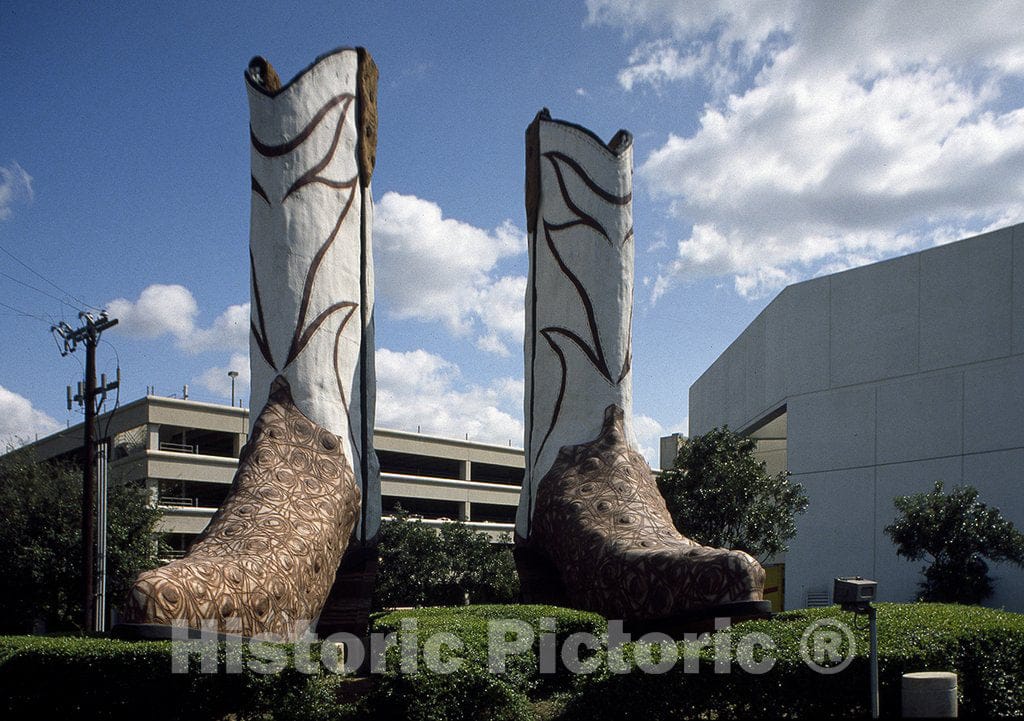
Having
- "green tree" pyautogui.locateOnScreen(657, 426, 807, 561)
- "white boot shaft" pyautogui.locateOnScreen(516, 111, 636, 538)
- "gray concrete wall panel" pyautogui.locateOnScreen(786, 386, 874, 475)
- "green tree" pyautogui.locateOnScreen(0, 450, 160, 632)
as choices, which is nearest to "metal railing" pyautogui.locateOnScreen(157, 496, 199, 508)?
"green tree" pyautogui.locateOnScreen(0, 450, 160, 632)

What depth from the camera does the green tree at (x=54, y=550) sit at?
52.5 feet

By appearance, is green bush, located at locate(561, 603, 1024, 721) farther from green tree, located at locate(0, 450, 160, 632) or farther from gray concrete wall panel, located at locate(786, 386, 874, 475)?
gray concrete wall panel, located at locate(786, 386, 874, 475)

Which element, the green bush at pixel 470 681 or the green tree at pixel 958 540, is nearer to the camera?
the green bush at pixel 470 681

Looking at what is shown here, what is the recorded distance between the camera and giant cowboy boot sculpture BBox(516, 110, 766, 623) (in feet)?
22.2

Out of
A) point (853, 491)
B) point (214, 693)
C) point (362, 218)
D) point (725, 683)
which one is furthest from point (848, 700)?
point (853, 491)

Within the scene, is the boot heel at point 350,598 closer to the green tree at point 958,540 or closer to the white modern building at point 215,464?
the green tree at point 958,540

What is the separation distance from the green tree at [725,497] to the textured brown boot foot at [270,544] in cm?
926

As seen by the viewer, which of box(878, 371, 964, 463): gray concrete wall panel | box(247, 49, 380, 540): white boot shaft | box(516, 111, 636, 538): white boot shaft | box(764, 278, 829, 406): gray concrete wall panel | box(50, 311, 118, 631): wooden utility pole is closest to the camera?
box(247, 49, 380, 540): white boot shaft

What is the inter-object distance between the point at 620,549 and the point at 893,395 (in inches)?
750

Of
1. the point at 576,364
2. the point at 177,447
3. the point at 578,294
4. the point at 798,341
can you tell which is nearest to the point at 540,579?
the point at 576,364

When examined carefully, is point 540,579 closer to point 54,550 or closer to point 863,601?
point 863,601

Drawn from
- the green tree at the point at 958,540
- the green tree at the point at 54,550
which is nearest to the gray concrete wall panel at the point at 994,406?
the green tree at the point at 958,540

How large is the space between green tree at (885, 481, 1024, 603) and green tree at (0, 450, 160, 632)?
44.6 feet

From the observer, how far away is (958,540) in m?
17.2
